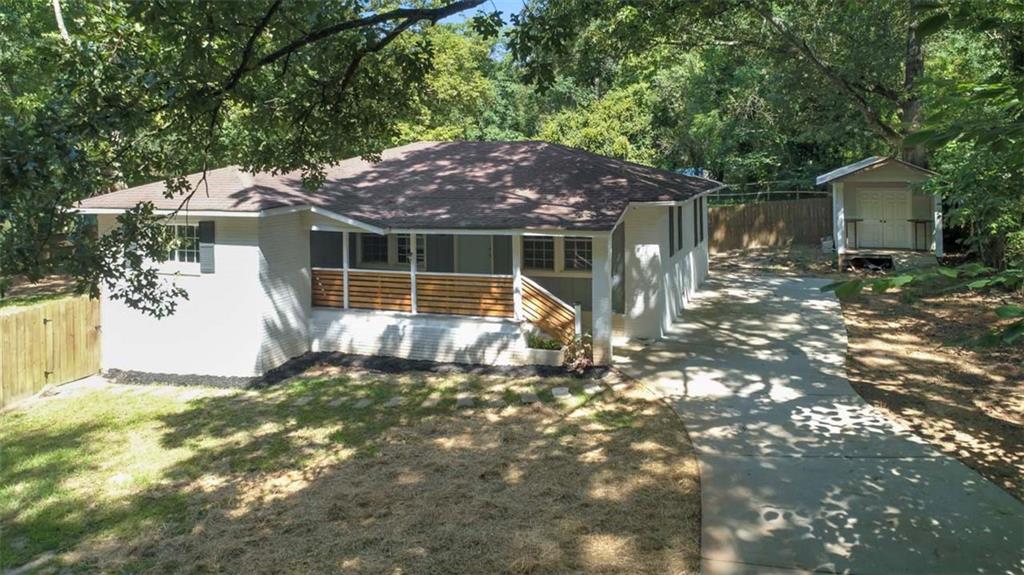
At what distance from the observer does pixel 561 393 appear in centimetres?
1095

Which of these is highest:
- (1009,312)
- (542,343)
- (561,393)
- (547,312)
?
(1009,312)

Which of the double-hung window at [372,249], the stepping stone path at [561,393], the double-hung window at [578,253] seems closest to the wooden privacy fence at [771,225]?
the double-hung window at [578,253]

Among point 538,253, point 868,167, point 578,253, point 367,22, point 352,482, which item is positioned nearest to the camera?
point 367,22

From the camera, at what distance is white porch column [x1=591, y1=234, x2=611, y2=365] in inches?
482

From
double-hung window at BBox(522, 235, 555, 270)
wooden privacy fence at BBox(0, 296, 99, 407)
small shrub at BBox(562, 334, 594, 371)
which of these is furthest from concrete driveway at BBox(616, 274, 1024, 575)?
wooden privacy fence at BBox(0, 296, 99, 407)

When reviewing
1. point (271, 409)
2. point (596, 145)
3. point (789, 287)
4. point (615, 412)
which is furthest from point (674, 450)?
point (596, 145)

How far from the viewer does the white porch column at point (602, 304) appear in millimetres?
12234

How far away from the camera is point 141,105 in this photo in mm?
5977

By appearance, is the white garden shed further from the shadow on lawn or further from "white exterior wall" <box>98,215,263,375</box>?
the shadow on lawn

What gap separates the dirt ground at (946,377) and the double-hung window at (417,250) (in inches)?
310

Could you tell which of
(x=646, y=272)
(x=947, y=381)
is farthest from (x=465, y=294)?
(x=947, y=381)

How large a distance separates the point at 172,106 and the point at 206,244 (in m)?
6.98

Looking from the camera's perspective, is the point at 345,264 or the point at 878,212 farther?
the point at 878,212

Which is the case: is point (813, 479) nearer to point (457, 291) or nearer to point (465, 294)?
point (465, 294)
